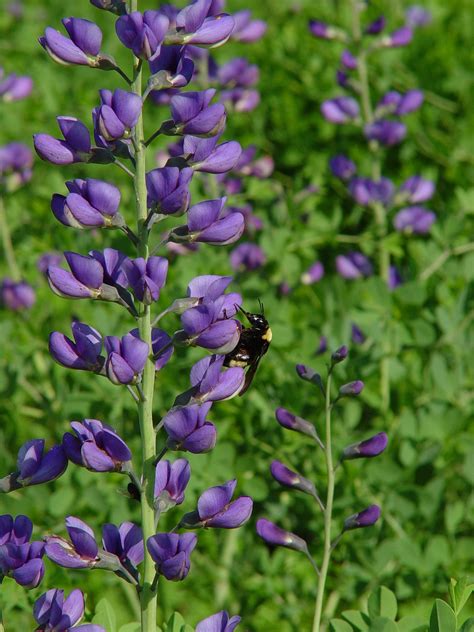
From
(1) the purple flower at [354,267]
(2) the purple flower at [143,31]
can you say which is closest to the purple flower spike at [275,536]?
(2) the purple flower at [143,31]

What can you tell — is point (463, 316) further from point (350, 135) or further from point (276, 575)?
point (350, 135)

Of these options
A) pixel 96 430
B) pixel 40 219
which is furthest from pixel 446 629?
pixel 40 219

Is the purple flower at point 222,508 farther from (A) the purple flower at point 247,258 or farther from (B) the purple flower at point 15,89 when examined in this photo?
(B) the purple flower at point 15,89

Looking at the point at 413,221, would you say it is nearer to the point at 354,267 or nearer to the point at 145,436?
the point at 354,267

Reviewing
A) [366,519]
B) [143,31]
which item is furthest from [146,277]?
[366,519]

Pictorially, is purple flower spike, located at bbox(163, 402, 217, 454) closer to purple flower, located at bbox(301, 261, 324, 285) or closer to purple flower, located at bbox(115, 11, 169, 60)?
purple flower, located at bbox(115, 11, 169, 60)

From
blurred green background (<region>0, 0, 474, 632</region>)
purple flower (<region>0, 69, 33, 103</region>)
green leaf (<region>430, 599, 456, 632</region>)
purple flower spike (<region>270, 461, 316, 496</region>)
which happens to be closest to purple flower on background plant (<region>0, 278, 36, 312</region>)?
blurred green background (<region>0, 0, 474, 632</region>)
